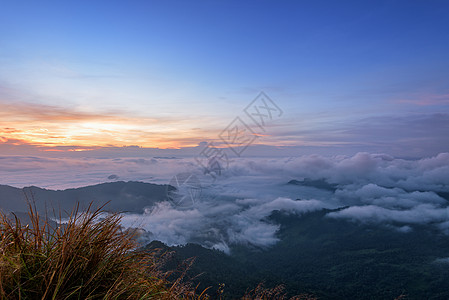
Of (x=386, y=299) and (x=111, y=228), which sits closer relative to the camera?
(x=111, y=228)

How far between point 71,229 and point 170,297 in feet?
4.79

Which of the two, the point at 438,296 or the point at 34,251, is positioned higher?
the point at 34,251

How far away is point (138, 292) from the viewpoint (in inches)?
120

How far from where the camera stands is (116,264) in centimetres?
318

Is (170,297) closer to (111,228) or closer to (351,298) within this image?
(111,228)

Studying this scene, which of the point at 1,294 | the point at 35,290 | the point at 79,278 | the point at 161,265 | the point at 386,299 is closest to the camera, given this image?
the point at 1,294

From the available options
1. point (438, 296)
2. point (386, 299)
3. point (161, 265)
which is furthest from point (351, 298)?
point (161, 265)

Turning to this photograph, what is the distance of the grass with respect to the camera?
2.67 m

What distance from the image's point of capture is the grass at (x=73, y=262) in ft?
8.76

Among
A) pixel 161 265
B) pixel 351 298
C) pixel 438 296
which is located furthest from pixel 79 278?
pixel 438 296

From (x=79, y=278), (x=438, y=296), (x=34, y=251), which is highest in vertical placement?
(x=34, y=251)

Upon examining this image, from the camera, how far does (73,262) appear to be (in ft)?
9.56

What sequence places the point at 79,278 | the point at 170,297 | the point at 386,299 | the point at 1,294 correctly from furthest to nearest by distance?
the point at 386,299 → the point at 170,297 → the point at 79,278 → the point at 1,294

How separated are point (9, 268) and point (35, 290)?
0.34 m
